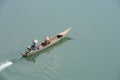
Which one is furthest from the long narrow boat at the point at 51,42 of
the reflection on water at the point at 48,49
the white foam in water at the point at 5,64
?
the white foam in water at the point at 5,64

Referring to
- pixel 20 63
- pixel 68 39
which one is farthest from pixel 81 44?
pixel 20 63

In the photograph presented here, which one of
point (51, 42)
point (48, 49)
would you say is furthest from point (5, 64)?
point (51, 42)

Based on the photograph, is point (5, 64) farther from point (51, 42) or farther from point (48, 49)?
point (51, 42)

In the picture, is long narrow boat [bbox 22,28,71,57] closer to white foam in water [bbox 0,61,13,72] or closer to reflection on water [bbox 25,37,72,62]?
reflection on water [bbox 25,37,72,62]

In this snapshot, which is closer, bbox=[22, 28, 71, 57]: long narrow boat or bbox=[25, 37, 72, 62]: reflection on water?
bbox=[22, 28, 71, 57]: long narrow boat

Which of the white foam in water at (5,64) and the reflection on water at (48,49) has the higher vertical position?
the reflection on water at (48,49)

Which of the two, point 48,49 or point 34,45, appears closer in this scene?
point 34,45

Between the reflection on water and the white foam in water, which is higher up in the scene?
the reflection on water

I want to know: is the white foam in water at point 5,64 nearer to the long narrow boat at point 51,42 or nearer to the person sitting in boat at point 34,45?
the long narrow boat at point 51,42

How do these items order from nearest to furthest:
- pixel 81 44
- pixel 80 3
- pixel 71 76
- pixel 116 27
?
pixel 71 76 → pixel 81 44 → pixel 116 27 → pixel 80 3

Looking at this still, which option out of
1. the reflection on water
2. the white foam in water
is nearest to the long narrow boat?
the reflection on water

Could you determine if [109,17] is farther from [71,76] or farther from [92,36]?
[71,76]
